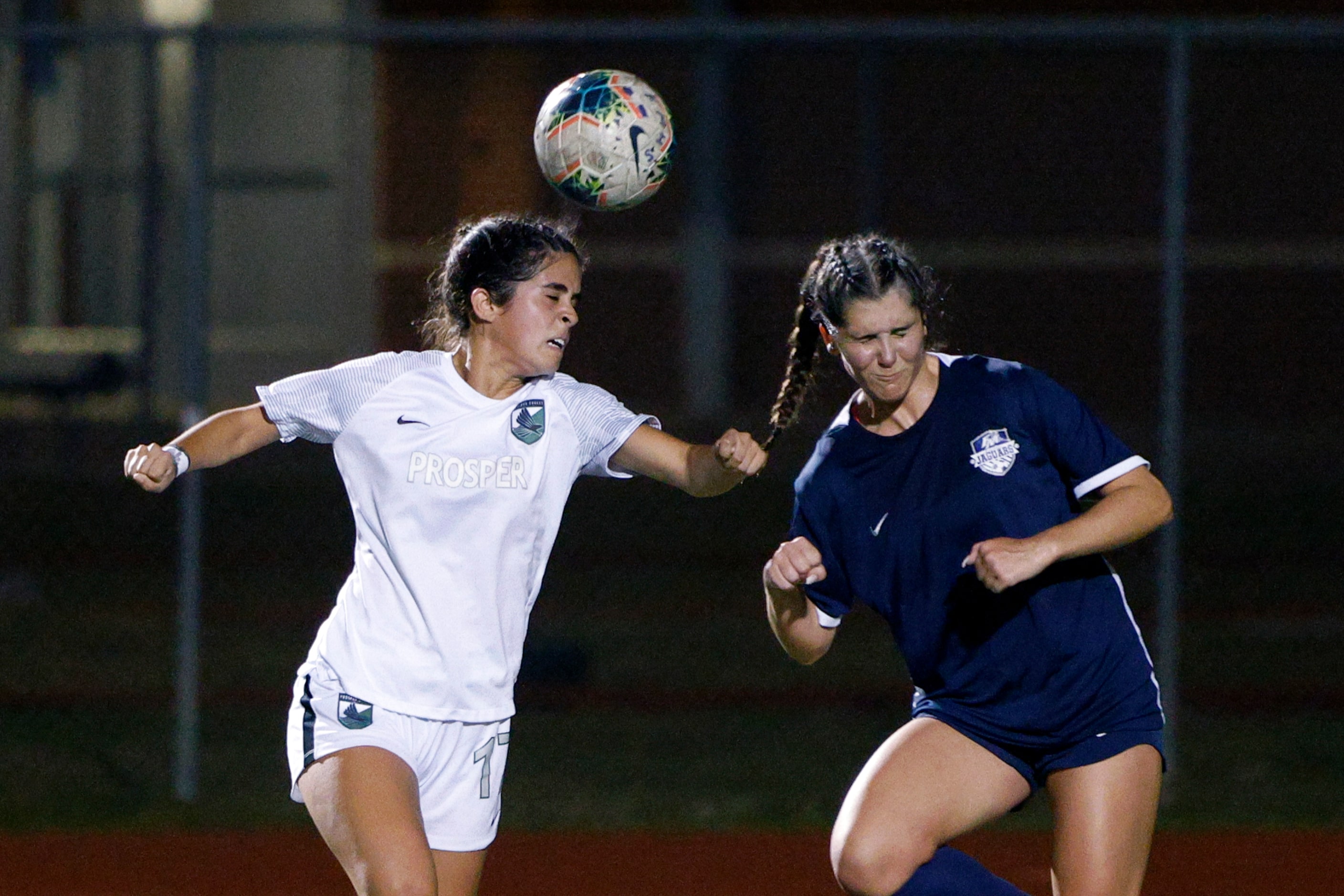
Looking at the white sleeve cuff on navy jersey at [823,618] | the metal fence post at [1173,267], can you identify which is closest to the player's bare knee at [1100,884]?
the white sleeve cuff on navy jersey at [823,618]

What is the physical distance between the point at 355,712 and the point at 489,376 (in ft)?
2.35

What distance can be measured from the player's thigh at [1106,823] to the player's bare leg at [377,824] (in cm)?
116

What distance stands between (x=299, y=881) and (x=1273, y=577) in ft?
16.7

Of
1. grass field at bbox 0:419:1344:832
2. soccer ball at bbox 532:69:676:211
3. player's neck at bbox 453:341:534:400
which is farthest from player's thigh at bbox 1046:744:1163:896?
grass field at bbox 0:419:1344:832

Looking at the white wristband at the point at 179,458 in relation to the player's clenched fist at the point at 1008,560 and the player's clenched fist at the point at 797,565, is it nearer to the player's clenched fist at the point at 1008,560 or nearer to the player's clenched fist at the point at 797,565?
the player's clenched fist at the point at 797,565

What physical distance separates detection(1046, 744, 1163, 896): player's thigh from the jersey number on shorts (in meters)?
1.11

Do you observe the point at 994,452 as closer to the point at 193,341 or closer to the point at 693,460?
the point at 693,460

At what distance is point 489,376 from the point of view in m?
3.51

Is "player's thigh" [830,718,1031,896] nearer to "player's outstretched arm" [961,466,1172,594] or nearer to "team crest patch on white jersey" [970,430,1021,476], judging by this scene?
"player's outstretched arm" [961,466,1172,594]

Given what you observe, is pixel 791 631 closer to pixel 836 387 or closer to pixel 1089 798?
pixel 1089 798

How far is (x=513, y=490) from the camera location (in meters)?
3.38

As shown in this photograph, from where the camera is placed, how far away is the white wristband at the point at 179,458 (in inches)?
134

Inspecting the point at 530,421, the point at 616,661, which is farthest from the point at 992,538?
the point at 616,661

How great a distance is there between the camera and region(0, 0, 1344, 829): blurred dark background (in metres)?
6.44
